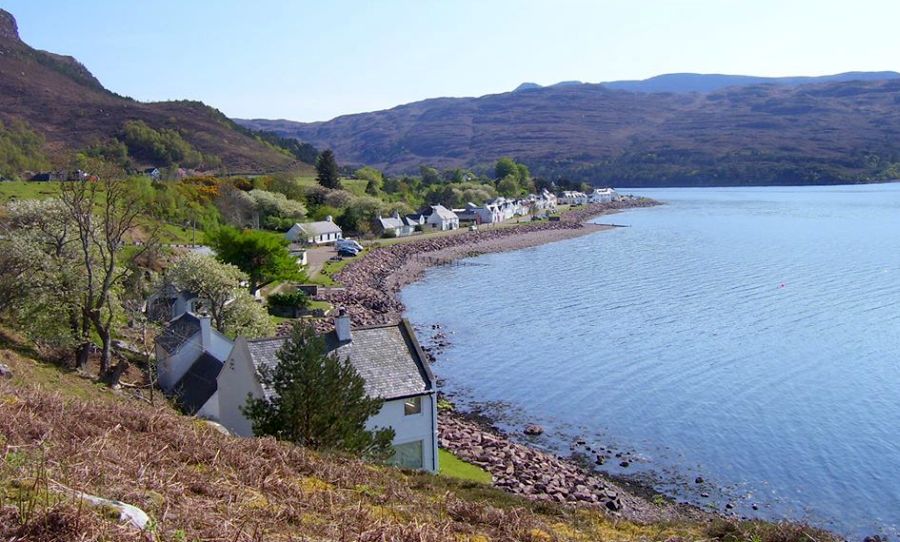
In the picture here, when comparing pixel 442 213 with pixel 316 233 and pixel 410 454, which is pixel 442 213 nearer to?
pixel 316 233

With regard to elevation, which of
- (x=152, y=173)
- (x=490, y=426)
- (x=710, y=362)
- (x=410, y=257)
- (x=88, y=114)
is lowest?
(x=490, y=426)

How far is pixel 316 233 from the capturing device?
83625 mm

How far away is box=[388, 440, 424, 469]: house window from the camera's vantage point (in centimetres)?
2119

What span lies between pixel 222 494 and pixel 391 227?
299 ft

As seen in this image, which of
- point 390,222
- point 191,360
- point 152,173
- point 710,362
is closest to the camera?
point 191,360

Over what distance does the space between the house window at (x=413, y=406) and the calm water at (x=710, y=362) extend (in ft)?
28.6

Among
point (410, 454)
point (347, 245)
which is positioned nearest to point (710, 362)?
point (410, 454)

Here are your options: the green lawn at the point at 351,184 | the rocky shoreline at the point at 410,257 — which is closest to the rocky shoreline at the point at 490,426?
the rocky shoreline at the point at 410,257

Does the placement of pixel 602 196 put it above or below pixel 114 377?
above

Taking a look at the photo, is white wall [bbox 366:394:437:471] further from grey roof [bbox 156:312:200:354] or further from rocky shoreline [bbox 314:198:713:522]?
grey roof [bbox 156:312:200:354]

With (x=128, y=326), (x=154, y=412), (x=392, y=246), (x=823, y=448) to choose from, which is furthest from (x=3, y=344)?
(x=392, y=246)

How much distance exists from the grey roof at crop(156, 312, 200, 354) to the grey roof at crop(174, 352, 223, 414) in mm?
1348

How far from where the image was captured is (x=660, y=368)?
38812 millimetres

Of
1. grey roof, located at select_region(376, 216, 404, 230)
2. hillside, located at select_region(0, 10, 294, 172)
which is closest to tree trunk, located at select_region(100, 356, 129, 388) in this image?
grey roof, located at select_region(376, 216, 404, 230)
